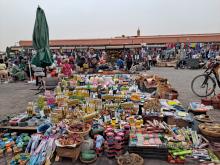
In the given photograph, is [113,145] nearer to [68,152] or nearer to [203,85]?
[68,152]

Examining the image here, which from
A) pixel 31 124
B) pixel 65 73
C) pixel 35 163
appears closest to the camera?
pixel 35 163

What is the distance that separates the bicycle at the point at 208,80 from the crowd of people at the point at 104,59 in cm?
745

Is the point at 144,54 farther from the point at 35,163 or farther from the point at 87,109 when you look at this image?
the point at 35,163

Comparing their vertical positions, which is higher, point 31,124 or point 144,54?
point 144,54

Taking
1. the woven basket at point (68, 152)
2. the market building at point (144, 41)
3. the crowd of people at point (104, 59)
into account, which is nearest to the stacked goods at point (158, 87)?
the woven basket at point (68, 152)

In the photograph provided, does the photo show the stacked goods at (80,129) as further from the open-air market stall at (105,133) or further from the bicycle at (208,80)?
the bicycle at (208,80)

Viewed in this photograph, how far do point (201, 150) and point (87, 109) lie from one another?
284 centimetres

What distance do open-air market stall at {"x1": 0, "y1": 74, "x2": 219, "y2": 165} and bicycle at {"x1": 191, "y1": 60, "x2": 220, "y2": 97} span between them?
88.2 inches

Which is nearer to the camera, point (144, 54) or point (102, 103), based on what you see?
point (102, 103)

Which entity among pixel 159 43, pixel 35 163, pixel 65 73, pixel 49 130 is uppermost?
pixel 159 43

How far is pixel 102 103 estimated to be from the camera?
582cm

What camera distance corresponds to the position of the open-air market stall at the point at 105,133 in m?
3.76

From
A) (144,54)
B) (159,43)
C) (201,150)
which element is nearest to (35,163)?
(201,150)

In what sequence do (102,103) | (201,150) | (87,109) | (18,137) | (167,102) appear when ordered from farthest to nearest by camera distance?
(167,102)
(102,103)
(87,109)
(18,137)
(201,150)
